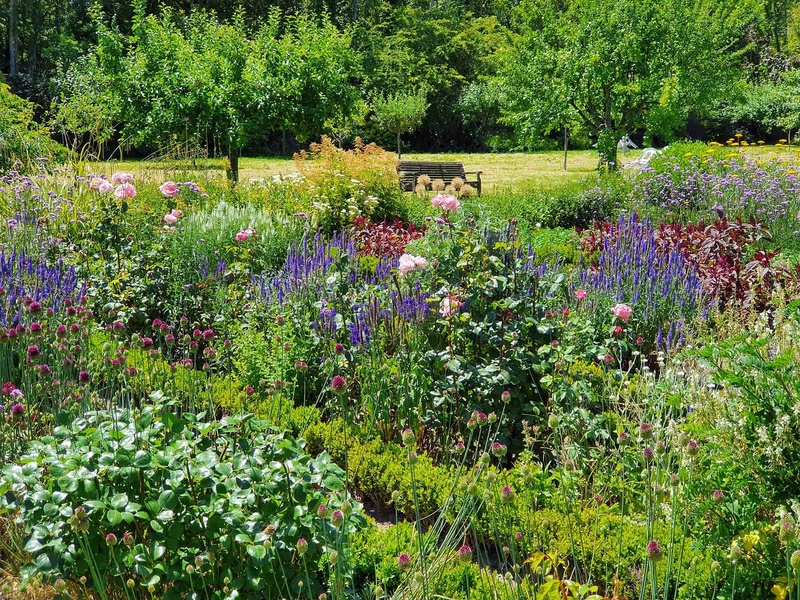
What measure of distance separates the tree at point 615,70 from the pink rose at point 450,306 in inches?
469

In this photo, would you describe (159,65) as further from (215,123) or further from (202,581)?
(202,581)

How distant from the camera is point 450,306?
12.5ft

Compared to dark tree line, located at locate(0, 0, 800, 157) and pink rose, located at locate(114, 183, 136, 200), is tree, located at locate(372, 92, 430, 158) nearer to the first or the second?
dark tree line, located at locate(0, 0, 800, 157)

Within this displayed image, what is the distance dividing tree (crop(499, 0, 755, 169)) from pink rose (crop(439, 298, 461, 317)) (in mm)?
11905

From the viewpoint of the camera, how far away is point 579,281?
514 centimetres

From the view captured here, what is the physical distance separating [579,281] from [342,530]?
11.2 feet

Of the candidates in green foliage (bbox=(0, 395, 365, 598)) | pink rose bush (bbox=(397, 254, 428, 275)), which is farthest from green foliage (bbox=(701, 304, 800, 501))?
pink rose bush (bbox=(397, 254, 428, 275))

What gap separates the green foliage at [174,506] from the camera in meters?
2.17

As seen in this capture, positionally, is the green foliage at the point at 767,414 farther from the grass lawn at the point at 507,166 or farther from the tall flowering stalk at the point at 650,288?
the grass lawn at the point at 507,166

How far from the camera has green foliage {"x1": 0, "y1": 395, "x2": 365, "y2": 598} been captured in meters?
2.17

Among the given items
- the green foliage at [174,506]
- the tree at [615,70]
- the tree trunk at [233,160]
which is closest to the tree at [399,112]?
the tree at [615,70]

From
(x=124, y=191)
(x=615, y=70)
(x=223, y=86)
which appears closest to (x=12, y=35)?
(x=223, y=86)

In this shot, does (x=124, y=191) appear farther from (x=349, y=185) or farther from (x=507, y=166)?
(x=507, y=166)

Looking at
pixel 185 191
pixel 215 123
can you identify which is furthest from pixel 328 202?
pixel 215 123
